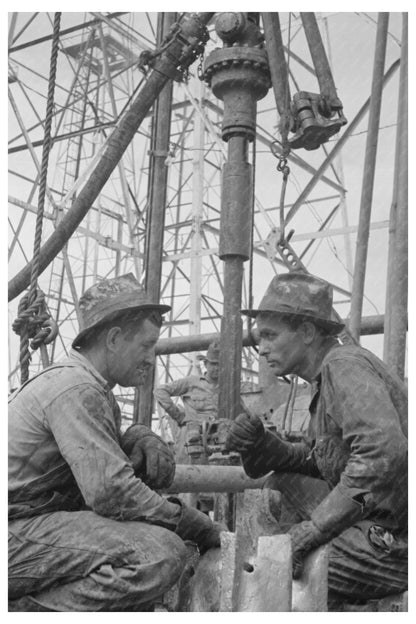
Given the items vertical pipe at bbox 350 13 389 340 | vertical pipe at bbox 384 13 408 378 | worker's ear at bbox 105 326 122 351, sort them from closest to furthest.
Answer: worker's ear at bbox 105 326 122 351, vertical pipe at bbox 384 13 408 378, vertical pipe at bbox 350 13 389 340

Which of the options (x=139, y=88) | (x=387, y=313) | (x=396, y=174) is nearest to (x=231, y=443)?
(x=387, y=313)

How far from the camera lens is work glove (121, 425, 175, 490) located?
291cm

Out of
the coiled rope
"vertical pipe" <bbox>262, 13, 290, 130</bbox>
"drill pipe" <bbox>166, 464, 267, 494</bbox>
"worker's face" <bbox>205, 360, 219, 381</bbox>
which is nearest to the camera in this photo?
the coiled rope

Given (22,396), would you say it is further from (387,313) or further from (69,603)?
(387,313)

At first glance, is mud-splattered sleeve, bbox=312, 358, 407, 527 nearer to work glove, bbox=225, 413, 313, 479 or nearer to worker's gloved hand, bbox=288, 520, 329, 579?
worker's gloved hand, bbox=288, 520, 329, 579

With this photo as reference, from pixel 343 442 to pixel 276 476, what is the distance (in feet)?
1.94

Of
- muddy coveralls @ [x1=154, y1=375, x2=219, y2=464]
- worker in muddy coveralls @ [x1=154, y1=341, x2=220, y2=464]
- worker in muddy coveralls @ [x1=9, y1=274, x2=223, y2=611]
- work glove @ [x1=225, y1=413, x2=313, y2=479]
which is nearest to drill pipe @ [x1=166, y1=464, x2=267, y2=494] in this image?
work glove @ [x1=225, y1=413, x2=313, y2=479]

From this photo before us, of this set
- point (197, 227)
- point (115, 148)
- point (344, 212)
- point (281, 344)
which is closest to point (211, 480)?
point (281, 344)

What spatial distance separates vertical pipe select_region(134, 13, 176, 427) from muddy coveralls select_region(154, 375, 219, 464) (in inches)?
139

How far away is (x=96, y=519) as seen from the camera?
8.36ft

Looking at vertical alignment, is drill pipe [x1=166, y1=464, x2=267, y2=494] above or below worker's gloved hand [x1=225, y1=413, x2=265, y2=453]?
below

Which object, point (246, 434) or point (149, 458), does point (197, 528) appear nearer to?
point (149, 458)

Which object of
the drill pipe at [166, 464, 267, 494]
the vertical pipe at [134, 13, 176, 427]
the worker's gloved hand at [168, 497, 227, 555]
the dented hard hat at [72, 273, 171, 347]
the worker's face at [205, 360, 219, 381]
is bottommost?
the worker's gloved hand at [168, 497, 227, 555]

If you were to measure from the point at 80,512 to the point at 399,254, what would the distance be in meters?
1.93
